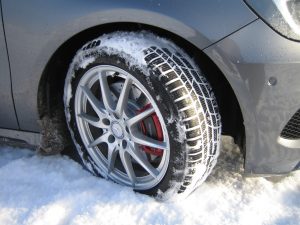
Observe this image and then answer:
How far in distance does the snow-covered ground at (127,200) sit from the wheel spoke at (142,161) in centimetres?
14

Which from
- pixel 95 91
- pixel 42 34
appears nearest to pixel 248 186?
pixel 95 91

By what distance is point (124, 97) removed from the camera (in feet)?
6.77

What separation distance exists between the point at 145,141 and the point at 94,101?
340 millimetres

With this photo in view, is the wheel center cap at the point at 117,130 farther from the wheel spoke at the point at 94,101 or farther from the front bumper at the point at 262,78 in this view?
the front bumper at the point at 262,78

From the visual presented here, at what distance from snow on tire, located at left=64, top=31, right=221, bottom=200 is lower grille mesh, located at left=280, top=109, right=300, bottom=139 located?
0.30m

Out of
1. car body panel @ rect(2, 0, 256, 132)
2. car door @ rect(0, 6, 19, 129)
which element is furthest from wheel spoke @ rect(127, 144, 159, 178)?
car door @ rect(0, 6, 19, 129)

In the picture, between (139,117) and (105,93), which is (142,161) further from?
(105,93)

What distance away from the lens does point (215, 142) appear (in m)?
1.98

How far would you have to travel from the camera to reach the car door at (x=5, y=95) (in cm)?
215

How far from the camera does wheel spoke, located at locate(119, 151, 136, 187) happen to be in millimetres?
2193

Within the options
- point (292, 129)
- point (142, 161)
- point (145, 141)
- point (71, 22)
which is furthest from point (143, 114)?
point (292, 129)

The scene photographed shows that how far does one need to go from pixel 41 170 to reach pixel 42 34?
2.69 feet

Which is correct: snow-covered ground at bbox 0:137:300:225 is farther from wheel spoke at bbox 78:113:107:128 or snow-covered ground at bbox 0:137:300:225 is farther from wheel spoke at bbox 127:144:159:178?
wheel spoke at bbox 78:113:107:128

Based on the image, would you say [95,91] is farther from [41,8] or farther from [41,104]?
[41,8]
